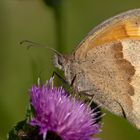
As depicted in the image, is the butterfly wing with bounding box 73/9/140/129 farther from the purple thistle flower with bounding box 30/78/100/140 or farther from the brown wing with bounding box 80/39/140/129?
the purple thistle flower with bounding box 30/78/100/140

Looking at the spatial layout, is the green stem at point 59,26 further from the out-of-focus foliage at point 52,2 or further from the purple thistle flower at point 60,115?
the purple thistle flower at point 60,115

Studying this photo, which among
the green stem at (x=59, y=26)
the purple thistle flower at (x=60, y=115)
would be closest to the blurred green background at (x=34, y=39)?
the green stem at (x=59, y=26)

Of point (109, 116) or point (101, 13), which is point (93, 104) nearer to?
point (109, 116)

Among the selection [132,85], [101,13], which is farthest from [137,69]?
[101,13]

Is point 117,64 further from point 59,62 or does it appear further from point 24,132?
point 24,132

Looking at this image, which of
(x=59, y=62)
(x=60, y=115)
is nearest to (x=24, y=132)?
(x=60, y=115)

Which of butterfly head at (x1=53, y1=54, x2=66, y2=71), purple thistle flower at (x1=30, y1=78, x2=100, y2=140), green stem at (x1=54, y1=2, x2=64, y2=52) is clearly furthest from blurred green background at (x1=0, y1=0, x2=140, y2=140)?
purple thistle flower at (x1=30, y1=78, x2=100, y2=140)
